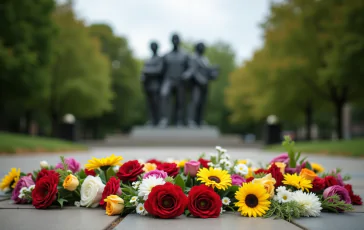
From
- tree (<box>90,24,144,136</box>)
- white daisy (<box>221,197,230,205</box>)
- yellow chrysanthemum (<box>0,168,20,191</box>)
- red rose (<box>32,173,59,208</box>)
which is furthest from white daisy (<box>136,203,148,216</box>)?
tree (<box>90,24,144,136</box>)

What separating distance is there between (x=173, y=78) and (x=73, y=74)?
11.1 metres

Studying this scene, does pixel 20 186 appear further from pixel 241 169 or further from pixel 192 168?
pixel 241 169

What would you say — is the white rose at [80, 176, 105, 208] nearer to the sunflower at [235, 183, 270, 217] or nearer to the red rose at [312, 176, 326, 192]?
the sunflower at [235, 183, 270, 217]

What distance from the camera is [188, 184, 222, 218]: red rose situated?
3.02 meters

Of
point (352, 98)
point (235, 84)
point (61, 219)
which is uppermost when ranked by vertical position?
point (235, 84)

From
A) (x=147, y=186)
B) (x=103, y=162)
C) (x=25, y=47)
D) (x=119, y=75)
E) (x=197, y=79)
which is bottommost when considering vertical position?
(x=147, y=186)

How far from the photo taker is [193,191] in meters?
3.06

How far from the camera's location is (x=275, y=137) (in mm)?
26406

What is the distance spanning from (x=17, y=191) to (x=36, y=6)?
65.0 feet

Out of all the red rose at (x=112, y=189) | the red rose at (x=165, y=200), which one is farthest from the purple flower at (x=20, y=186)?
the red rose at (x=165, y=200)

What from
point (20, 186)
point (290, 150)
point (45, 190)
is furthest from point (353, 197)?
point (20, 186)

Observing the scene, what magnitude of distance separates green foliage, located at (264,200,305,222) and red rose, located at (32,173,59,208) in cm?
166

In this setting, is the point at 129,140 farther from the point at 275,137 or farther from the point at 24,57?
the point at 275,137

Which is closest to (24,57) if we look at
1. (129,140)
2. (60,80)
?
(129,140)
